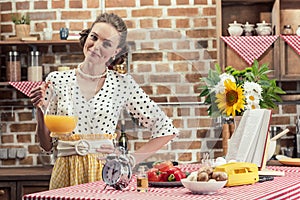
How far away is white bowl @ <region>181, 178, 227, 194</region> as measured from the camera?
2459 millimetres

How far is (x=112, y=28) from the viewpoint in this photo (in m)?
3.22

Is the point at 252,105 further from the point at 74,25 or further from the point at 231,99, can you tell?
the point at 74,25

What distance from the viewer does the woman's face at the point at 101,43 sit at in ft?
10.3

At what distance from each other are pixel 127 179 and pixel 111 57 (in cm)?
73

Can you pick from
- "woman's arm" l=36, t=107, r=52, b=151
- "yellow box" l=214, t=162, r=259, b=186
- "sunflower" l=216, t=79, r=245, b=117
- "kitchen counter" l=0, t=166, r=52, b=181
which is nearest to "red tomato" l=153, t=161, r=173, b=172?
"yellow box" l=214, t=162, r=259, b=186

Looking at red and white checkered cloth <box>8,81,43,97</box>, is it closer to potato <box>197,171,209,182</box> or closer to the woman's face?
the woman's face

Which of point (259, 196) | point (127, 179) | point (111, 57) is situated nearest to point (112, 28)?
point (111, 57)

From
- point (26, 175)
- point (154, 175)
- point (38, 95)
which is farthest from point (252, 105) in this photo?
point (26, 175)

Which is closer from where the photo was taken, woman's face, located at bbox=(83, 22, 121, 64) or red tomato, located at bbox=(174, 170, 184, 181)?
red tomato, located at bbox=(174, 170, 184, 181)

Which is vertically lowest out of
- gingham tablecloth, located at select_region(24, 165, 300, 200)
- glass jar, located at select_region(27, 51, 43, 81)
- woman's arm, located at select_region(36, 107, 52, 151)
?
gingham tablecloth, located at select_region(24, 165, 300, 200)

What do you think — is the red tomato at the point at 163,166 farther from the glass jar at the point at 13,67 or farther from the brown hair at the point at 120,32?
the glass jar at the point at 13,67

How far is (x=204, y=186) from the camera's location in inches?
96.8

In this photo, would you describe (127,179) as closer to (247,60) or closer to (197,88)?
(197,88)

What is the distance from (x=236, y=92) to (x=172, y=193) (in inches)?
38.8
